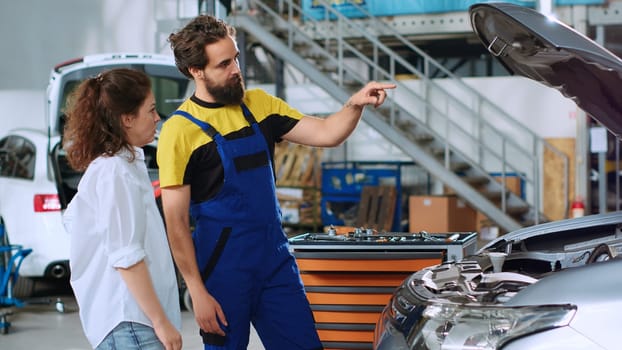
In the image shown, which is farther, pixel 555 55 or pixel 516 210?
pixel 516 210

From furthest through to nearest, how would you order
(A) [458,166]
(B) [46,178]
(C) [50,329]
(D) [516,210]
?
(A) [458,166] < (D) [516,210] < (B) [46,178] < (C) [50,329]

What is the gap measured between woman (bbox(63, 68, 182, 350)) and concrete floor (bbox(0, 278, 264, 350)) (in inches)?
128

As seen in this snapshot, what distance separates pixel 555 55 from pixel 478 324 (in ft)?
3.52

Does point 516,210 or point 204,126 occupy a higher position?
point 204,126

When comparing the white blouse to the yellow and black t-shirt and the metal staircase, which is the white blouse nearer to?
the yellow and black t-shirt

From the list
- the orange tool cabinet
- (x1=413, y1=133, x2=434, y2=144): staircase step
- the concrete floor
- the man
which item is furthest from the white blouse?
(x1=413, y1=133, x2=434, y2=144): staircase step

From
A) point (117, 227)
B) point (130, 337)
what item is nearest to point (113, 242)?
point (117, 227)

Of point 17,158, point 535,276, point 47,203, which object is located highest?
point 17,158

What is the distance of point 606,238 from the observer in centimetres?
307

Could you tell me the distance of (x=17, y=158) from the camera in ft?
24.3

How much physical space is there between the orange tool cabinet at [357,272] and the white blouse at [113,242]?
155cm

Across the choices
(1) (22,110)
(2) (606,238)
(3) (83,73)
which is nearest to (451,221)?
(3) (83,73)

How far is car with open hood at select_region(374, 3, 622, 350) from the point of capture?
1979mm

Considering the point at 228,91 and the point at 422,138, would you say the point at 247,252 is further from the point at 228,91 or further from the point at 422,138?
the point at 422,138
